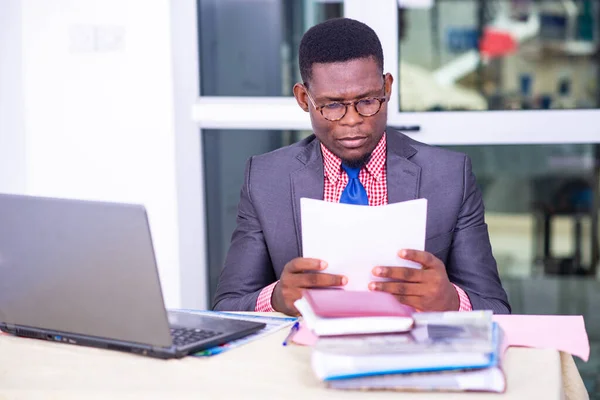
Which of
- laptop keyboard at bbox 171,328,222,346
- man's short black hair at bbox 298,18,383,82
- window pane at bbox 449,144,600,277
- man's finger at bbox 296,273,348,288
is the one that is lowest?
window pane at bbox 449,144,600,277

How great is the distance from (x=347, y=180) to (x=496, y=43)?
250 inches

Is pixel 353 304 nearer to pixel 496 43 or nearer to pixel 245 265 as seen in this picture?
pixel 245 265

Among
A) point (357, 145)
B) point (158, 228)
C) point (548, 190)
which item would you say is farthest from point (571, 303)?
point (357, 145)

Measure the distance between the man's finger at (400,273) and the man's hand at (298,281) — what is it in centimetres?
6

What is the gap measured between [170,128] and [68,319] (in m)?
1.84

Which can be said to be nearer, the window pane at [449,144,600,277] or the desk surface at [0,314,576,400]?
the desk surface at [0,314,576,400]

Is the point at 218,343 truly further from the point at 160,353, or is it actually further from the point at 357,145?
the point at 357,145

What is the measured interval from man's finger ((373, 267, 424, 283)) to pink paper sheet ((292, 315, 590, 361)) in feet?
0.50

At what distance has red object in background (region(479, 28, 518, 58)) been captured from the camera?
793cm

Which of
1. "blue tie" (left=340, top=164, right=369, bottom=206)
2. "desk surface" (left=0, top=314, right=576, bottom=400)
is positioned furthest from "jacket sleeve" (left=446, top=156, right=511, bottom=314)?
"desk surface" (left=0, top=314, right=576, bottom=400)

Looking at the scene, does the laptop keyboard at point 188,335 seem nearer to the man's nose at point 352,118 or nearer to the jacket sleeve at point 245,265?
the jacket sleeve at point 245,265

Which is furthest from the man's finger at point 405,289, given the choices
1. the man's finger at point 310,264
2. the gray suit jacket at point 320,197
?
the gray suit jacket at point 320,197

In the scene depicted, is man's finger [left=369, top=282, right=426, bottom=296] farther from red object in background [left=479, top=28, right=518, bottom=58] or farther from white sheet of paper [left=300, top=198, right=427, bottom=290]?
red object in background [left=479, top=28, right=518, bottom=58]

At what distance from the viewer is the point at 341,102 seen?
6.24 ft
